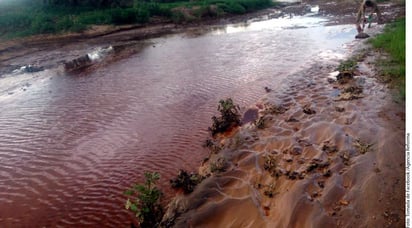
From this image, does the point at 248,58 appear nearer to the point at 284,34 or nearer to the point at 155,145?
the point at 284,34

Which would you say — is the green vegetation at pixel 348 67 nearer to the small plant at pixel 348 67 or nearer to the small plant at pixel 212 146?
the small plant at pixel 348 67

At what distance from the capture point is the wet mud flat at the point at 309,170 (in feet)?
14.7

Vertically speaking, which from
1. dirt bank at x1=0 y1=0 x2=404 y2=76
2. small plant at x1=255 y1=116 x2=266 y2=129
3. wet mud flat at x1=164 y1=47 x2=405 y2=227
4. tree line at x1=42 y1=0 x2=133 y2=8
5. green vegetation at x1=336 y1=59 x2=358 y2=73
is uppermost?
tree line at x1=42 y1=0 x2=133 y2=8

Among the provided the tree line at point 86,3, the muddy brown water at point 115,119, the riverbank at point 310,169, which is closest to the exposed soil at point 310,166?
the riverbank at point 310,169

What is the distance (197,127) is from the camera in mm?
8445

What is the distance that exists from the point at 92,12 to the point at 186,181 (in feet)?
103

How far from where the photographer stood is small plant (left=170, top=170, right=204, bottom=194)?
5.41 meters

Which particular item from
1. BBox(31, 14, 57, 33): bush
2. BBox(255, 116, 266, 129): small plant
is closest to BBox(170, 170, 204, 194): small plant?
BBox(255, 116, 266, 129): small plant

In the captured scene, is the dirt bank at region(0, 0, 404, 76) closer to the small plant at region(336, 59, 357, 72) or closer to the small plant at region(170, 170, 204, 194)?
the small plant at region(336, 59, 357, 72)

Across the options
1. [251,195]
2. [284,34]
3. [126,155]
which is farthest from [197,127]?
[284,34]

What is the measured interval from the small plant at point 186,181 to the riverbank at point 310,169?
0.45 ft

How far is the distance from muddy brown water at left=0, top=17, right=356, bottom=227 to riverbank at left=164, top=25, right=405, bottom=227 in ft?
3.73

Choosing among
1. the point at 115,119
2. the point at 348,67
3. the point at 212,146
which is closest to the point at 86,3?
the point at 115,119

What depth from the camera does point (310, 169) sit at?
546 cm
